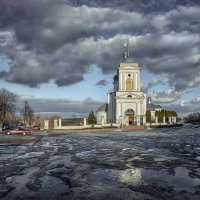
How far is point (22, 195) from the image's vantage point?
985cm

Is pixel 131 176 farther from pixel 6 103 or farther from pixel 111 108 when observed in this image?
pixel 111 108

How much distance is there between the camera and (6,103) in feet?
261

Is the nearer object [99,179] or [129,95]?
[99,179]

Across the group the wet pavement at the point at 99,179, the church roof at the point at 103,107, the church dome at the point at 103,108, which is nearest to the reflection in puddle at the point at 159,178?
the wet pavement at the point at 99,179

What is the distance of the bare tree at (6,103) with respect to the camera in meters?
78.6

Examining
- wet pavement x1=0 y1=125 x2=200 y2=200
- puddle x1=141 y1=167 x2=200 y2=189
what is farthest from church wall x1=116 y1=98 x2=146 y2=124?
puddle x1=141 y1=167 x2=200 y2=189

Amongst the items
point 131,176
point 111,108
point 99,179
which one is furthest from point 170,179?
point 111,108

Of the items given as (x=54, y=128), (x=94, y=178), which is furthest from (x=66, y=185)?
(x=54, y=128)

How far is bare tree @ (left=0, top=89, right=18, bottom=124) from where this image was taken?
78594 millimetres

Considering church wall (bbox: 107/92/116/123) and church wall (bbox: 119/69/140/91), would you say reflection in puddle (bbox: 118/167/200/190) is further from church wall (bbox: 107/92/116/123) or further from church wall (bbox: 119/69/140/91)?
church wall (bbox: 107/92/116/123)

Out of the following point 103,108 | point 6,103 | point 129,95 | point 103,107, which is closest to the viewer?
point 6,103

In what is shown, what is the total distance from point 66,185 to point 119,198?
2520mm

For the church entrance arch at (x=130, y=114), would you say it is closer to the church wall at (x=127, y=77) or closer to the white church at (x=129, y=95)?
the white church at (x=129, y=95)

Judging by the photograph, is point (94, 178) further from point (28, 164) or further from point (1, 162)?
point (1, 162)
